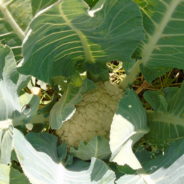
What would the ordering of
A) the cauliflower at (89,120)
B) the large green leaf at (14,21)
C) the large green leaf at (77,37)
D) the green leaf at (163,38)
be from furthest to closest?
the cauliflower at (89,120)
the large green leaf at (14,21)
the green leaf at (163,38)
the large green leaf at (77,37)

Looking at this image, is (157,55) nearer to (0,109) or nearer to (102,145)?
(102,145)

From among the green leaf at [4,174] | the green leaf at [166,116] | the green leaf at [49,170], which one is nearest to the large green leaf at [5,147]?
the green leaf at [4,174]

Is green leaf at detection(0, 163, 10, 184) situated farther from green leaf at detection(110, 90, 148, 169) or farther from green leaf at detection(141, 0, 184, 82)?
green leaf at detection(141, 0, 184, 82)

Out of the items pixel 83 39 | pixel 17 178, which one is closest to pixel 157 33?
pixel 83 39

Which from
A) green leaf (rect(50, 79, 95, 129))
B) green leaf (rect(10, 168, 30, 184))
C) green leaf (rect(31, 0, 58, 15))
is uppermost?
green leaf (rect(31, 0, 58, 15))

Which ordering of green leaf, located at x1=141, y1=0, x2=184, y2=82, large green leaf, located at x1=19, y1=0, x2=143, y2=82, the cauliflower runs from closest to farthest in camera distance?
large green leaf, located at x1=19, y1=0, x2=143, y2=82 → green leaf, located at x1=141, y1=0, x2=184, y2=82 → the cauliflower

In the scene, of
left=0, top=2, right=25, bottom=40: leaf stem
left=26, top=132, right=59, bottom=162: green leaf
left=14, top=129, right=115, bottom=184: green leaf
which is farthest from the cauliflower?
left=0, top=2, right=25, bottom=40: leaf stem

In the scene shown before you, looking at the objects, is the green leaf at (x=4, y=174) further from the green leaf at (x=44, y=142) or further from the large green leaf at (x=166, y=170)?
the large green leaf at (x=166, y=170)
